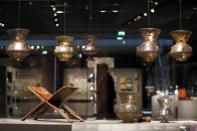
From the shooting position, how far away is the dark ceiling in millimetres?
12141

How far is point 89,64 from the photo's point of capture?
43.6 feet

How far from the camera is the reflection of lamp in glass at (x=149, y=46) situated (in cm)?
700

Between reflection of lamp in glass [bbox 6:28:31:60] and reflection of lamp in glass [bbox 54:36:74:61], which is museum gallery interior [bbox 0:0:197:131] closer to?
reflection of lamp in glass [bbox 54:36:74:61]

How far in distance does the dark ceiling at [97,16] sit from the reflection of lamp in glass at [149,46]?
472 centimetres

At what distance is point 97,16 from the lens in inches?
511

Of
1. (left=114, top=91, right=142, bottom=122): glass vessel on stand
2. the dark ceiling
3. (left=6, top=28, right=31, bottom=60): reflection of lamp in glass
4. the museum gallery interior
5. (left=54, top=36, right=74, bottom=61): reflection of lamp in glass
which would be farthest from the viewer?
the museum gallery interior

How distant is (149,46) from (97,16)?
240 inches

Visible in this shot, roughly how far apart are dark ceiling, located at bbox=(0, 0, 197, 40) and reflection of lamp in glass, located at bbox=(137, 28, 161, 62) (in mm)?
4721

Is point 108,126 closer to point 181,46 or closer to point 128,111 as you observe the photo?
point 128,111

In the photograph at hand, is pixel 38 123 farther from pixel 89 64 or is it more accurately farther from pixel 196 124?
pixel 89 64

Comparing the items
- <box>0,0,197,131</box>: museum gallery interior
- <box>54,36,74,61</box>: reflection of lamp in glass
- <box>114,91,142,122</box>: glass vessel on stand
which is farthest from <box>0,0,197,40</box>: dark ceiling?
<box>114,91,142,122</box>: glass vessel on stand

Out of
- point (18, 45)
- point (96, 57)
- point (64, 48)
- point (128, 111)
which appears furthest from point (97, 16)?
point (128, 111)

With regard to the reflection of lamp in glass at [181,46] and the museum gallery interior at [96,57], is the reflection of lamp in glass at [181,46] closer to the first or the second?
the reflection of lamp in glass at [181,46]

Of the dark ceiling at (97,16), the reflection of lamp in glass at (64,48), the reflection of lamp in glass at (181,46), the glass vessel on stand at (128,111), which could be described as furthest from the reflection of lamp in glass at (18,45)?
the dark ceiling at (97,16)
